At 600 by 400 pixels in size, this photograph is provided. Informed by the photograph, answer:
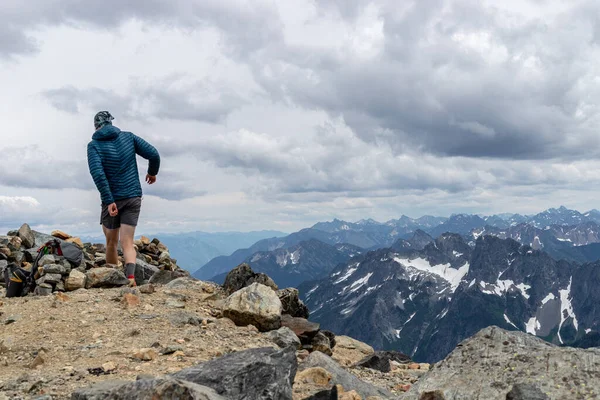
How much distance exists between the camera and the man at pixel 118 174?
13.8m

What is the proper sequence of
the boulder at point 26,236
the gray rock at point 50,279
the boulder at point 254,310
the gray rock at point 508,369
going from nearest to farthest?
1. the gray rock at point 508,369
2. the boulder at point 254,310
3. the gray rock at point 50,279
4. the boulder at point 26,236

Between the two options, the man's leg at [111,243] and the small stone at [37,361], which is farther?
the man's leg at [111,243]

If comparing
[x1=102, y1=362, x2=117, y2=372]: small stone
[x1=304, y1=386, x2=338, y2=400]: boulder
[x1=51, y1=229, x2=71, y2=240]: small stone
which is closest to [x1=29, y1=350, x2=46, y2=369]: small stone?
[x1=102, y1=362, x2=117, y2=372]: small stone

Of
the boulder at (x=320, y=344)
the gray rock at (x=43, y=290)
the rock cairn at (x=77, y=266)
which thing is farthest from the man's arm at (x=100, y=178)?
the boulder at (x=320, y=344)

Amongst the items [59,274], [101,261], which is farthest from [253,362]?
[101,261]

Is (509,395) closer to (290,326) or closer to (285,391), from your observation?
(285,391)

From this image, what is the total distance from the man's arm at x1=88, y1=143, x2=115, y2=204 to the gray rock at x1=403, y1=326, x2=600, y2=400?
404 inches

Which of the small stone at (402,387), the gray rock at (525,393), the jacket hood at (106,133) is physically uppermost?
the jacket hood at (106,133)

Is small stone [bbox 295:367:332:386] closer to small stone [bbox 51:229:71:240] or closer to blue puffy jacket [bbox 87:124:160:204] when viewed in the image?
blue puffy jacket [bbox 87:124:160:204]

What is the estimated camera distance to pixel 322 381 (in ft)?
30.1

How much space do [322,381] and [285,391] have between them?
243cm

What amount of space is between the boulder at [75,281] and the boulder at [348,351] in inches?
343

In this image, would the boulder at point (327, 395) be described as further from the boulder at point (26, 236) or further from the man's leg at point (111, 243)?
the boulder at point (26, 236)

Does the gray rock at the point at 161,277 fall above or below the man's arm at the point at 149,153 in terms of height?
below
